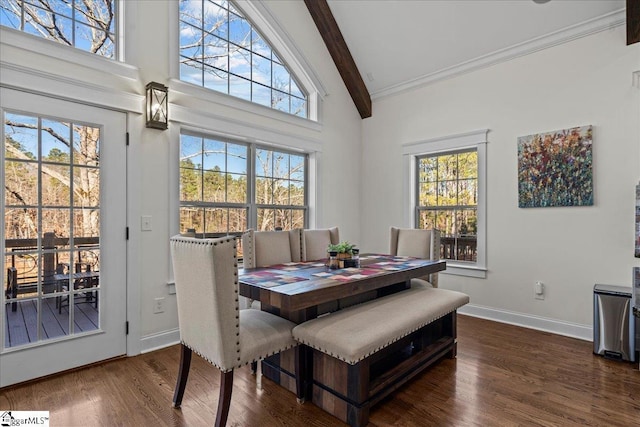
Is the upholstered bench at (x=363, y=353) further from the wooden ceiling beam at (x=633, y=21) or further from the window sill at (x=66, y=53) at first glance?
the wooden ceiling beam at (x=633, y=21)

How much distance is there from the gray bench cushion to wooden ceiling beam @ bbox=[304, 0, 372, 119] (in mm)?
3424

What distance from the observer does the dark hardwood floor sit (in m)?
2.00

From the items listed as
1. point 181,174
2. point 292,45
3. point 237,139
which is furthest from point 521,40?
point 181,174

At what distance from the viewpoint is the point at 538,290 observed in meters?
A: 3.63

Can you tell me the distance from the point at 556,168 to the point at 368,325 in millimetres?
2811

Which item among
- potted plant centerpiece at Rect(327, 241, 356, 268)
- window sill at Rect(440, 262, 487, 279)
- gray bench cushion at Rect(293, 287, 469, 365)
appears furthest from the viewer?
window sill at Rect(440, 262, 487, 279)

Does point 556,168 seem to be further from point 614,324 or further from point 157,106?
point 157,106

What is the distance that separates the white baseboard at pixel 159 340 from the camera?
118 inches

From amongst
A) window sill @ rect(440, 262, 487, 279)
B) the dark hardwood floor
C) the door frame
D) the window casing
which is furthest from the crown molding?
the door frame

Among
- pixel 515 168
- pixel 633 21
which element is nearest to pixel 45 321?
pixel 515 168

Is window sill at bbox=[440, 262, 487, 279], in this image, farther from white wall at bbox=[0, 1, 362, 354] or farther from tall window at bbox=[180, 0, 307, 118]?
tall window at bbox=[180, 0, 307, 118]

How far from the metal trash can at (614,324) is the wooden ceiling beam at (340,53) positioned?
12.0ft

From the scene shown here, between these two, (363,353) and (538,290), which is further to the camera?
(538,290)

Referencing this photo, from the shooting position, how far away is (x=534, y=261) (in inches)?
145
